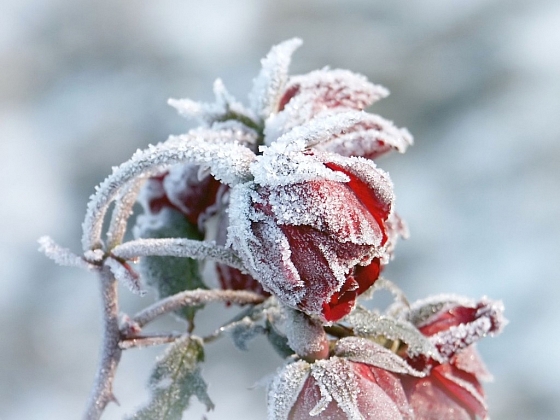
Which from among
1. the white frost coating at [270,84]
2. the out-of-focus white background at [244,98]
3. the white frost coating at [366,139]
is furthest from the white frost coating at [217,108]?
the out-of-focus white background at [244,98]

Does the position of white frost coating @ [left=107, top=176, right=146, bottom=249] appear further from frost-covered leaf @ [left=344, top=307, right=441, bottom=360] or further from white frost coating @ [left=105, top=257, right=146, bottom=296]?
frost-covered leaf @ [left=344, top=307, right=441, bottom=360]

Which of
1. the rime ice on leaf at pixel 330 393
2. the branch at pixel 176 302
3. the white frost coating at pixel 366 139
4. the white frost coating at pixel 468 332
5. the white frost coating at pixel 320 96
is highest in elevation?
the white frost coating at pixel 320 96

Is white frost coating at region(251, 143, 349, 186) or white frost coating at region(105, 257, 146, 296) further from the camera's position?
white frost coating at region(105, 257, 146, 296)

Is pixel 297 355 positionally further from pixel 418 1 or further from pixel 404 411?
pixel 418 1

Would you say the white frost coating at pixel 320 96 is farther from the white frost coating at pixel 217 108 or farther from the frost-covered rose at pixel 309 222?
the frost-covered rose at pixel 309 222

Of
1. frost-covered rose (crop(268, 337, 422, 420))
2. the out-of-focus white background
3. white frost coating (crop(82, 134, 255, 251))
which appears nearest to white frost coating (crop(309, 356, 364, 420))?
frost-covered rose (crop(268, 337, 422, 420))

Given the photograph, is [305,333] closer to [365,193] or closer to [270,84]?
[365,193]
